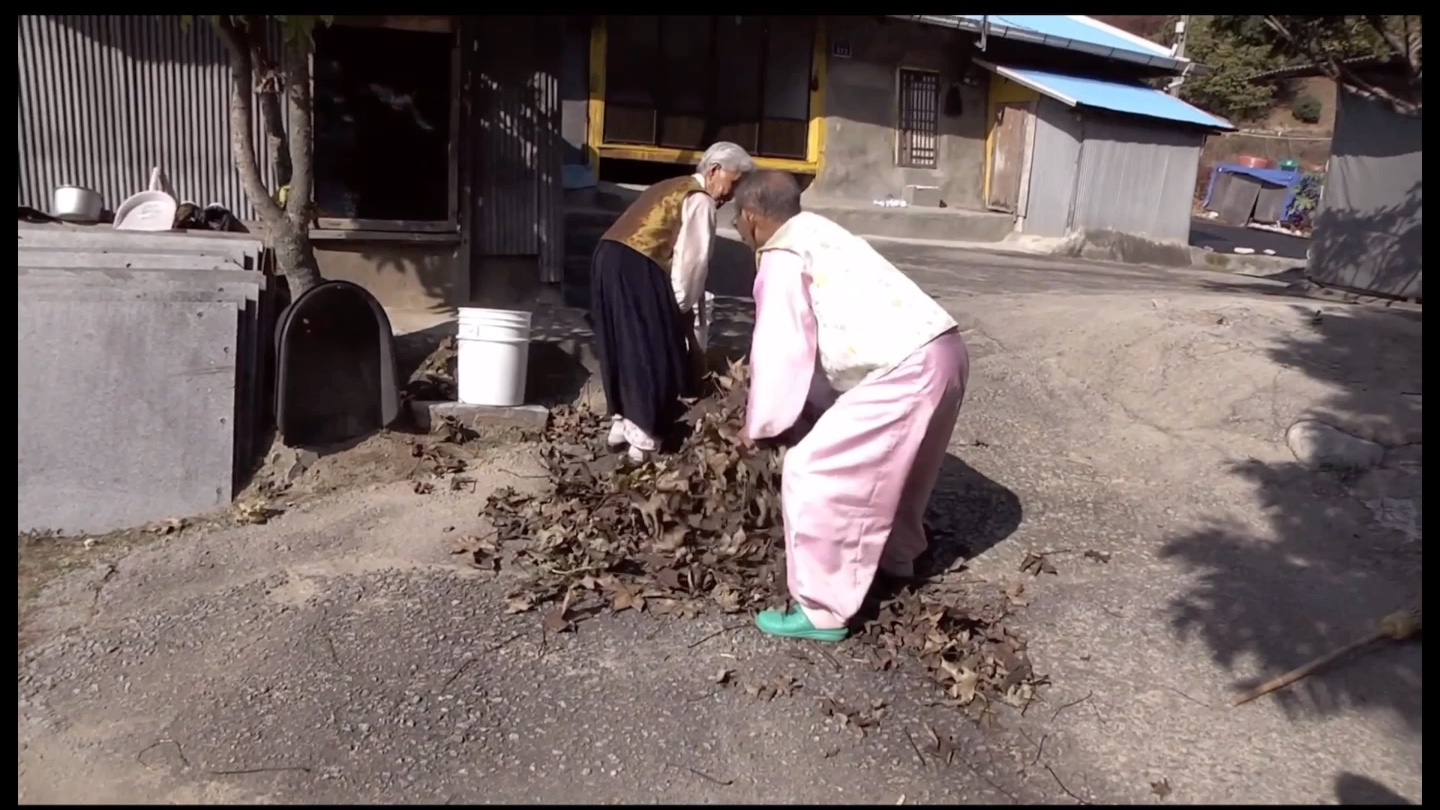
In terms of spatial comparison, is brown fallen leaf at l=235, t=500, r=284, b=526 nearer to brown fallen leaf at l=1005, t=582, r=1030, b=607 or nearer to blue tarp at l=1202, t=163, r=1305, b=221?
brown fallen leaf at l=1005, t=582, r=1030, b=607

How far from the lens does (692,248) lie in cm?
535

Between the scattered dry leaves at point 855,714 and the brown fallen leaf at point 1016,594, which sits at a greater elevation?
the brown fallen leaf at point 1016,594

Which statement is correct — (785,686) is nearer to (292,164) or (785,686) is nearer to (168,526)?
(168,526)

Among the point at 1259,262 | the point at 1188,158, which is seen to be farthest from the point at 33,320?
the point at 1188,158

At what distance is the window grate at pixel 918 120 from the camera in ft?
54.9

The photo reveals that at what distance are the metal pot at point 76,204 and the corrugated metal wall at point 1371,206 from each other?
10.5 m

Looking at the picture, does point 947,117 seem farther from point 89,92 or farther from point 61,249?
point 61,249

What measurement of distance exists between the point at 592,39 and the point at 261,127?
723 centimetres

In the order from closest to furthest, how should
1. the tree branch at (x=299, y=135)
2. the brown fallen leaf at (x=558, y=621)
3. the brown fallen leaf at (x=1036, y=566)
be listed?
the brown fallen leaf at (x=558, y=621) < the brown fallen leaf at (x=1036, y=566) < the tree branch at (x=299, y=135)

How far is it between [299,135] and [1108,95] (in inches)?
542

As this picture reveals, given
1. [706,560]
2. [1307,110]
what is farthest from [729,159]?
[1307,110]

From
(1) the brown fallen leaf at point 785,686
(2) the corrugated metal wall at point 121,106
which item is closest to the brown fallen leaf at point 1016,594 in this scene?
(1) the brown fallen leaf at point 785,686

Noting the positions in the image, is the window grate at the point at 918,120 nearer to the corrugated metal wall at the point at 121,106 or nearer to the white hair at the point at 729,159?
the corrugated metal wall at the point at 121,106

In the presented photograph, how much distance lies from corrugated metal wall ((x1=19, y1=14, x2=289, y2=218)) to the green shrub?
105ft
